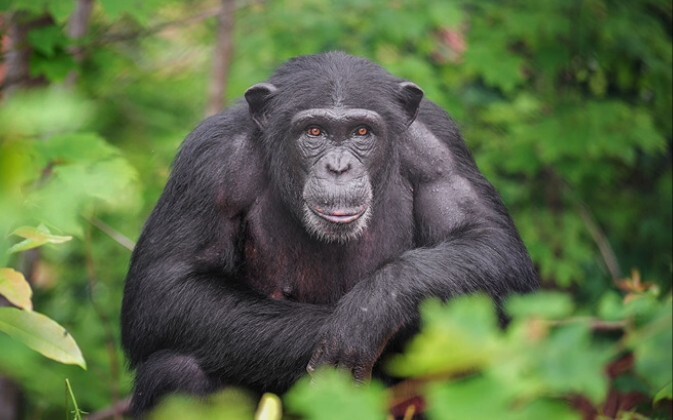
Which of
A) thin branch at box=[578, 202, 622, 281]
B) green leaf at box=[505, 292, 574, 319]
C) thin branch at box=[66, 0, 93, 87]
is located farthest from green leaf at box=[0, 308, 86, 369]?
thin branch at box=[578, 202, 622, 281]

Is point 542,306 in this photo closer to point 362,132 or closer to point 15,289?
point 15,289

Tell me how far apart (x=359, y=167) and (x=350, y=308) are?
3.09 feet

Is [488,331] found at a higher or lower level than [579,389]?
higher

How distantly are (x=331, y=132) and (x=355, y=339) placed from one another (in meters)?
1.38

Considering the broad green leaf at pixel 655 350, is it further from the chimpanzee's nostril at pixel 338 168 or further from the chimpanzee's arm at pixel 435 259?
the chimpanzee's nostril at pixel 338 168

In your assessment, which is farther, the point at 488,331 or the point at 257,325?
the point at 257,325

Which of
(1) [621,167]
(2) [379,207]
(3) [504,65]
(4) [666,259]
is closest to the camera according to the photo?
(2) [379,207]

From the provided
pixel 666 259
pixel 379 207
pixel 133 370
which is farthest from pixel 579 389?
pixel 666 259

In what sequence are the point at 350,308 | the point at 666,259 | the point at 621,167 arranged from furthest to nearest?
1. the point at 621,167
2. the point at 666,259
3. the point at 350,308

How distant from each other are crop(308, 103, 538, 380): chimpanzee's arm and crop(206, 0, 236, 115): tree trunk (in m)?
4.29

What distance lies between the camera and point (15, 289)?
3.60 meters

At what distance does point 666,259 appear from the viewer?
37.1 feet

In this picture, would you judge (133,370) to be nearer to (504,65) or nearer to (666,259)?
(504,65)

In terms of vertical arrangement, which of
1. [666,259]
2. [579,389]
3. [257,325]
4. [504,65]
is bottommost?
[666,259]
